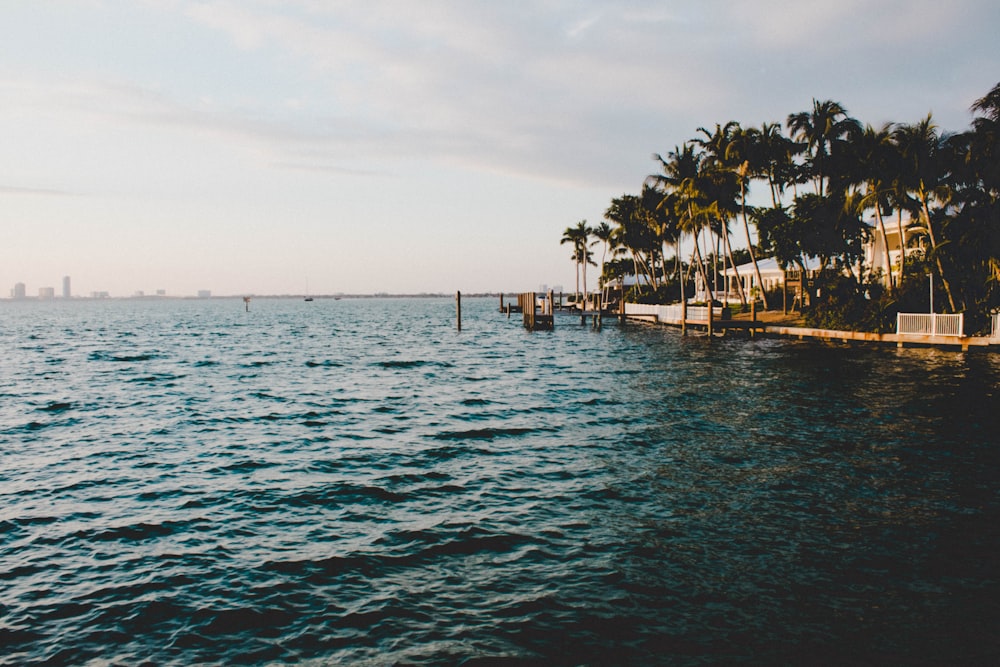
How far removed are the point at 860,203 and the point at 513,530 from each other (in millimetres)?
44391

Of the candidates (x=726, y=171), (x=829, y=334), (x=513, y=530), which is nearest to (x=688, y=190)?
(x=726, y=171)

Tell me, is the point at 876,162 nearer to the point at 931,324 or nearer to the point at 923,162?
the point at 923,162

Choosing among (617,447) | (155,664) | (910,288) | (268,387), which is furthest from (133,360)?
(910,288)

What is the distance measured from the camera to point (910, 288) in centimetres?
4191

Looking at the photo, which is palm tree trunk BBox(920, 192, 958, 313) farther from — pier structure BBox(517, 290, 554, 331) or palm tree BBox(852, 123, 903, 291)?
pier structure BBox(517, 290, 554, 331)

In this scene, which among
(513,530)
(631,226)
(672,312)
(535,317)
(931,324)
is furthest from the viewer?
(631,226)

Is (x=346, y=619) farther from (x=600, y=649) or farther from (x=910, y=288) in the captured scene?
(x=910, y=288)

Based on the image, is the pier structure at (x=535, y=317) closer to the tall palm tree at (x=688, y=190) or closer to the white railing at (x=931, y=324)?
the tall palm tree at (x=688, y=190)

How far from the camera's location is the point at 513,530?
11070mm

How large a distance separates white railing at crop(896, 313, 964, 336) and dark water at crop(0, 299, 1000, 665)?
11.2 metres

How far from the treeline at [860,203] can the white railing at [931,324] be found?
102 centimetres

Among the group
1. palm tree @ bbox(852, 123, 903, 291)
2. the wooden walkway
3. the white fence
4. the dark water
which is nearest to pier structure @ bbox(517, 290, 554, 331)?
the white fence

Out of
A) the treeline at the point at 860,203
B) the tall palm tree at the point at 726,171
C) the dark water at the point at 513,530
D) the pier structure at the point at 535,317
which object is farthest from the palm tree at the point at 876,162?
the pier structure at the point at 535,317

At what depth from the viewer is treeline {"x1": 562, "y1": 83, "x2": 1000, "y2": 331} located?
3844cm
